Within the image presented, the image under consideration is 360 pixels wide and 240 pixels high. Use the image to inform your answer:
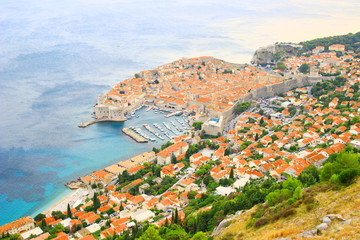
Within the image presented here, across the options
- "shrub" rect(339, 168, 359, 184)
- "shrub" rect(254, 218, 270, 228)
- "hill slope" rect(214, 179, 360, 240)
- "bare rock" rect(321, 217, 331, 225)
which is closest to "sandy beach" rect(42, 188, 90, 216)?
"hill slope" rect(214, 179, 360, 240)

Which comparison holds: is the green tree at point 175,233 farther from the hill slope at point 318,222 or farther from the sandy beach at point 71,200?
the sandy beach at point 71,200

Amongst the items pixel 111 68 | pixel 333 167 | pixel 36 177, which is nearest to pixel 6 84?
pixel 111 68

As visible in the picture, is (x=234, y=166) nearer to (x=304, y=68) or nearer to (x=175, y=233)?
(x=175, y=233)

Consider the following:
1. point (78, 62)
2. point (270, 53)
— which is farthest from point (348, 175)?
point (78, 62)

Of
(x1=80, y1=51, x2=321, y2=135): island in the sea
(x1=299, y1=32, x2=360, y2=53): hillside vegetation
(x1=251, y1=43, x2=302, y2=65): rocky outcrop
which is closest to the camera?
(x1=80, y1=51, x2=321, y2=135): island in the sea

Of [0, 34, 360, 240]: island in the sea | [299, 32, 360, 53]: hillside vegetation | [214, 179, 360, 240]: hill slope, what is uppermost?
[299, 32, 360, 53]: hillside vegetation

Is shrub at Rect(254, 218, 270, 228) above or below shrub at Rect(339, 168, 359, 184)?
below

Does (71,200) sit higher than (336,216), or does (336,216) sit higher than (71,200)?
(336,216)

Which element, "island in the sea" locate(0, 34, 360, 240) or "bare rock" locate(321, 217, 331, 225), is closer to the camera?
"bare rock" locate(321, 217, 331, 225)

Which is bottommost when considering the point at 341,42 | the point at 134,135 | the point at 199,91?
the point at 134,135

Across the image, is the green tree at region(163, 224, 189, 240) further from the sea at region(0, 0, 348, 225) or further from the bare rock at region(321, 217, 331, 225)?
the sea at region(0, 0, 348, 225)
